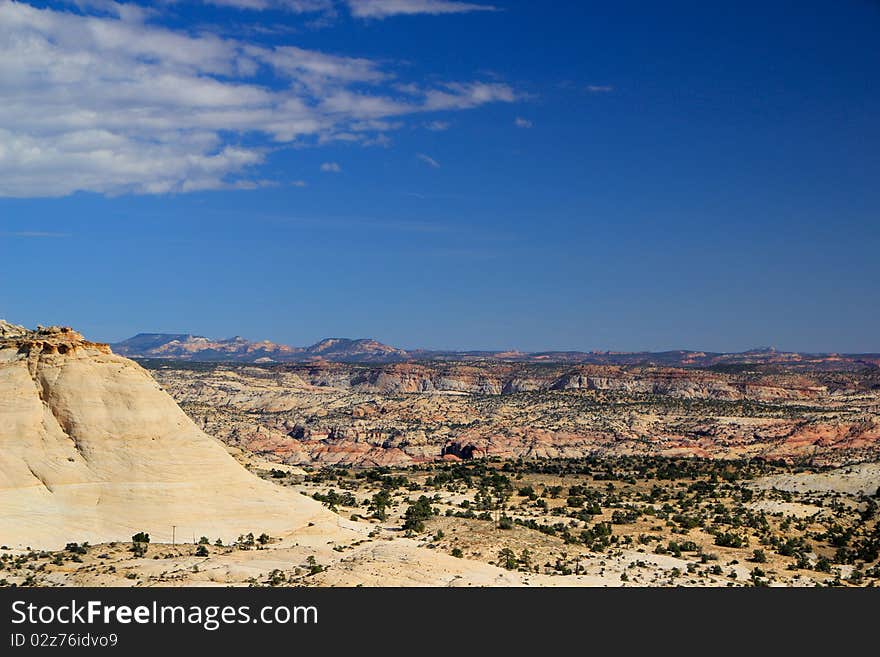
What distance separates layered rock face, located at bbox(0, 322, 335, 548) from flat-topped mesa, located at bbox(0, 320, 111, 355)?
0.05 meters

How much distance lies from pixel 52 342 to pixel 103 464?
236 inches

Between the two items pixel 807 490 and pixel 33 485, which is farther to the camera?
pixel 807 490

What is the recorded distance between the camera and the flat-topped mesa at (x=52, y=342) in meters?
35.8

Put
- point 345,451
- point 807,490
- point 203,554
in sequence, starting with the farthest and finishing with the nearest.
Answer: point 345,451
point 807,490
point 203,554

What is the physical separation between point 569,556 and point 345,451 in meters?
65.1

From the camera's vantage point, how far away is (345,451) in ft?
314

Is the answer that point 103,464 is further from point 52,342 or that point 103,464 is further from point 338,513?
point 338,513

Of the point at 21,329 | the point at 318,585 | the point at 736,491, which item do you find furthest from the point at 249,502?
the point at 736,491

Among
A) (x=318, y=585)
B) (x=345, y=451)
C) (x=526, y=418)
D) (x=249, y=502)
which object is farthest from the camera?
(x=526, y=418)

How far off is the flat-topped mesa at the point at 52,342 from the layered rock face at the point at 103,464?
5 centimetres

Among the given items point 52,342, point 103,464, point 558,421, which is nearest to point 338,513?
point 103,464

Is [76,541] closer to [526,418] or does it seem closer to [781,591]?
[781,591]

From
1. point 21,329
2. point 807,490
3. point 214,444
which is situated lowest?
point 807,490

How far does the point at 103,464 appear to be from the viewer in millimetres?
32906
